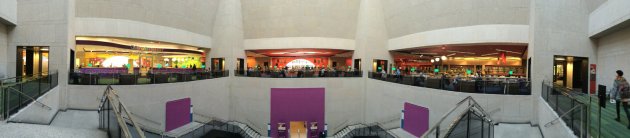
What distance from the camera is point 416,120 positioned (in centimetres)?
1470

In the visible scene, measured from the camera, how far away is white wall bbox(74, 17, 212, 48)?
43.0 ft

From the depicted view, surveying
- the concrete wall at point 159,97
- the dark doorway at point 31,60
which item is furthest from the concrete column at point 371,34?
the dark doorway at point 31,60

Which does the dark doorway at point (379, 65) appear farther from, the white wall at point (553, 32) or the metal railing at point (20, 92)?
the metal railing at point (20, 92)

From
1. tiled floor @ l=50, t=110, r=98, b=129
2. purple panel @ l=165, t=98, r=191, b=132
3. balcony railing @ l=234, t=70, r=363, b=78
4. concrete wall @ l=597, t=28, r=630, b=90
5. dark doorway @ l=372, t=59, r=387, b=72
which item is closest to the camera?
tiled floor @ l=50, t=110, r=98, b=129

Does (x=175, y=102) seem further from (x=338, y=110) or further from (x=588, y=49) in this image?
(x=588, y=49)

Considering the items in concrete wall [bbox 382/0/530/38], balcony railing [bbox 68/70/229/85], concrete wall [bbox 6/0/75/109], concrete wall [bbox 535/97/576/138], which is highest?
concrete wall [bbox 382/0/530/38]

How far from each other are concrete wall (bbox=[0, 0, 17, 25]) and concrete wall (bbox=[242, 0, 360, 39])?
12.4 m

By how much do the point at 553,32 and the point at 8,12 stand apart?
2120 cm

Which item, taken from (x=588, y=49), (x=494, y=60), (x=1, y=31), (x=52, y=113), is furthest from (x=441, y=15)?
(x=1, y=31)

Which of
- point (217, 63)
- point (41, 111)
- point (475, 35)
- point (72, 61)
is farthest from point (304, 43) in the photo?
point (41, 111)

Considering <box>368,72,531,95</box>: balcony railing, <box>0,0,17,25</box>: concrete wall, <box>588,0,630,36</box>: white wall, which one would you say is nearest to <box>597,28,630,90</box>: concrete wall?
<box>588,0,630,36</box>: white wall

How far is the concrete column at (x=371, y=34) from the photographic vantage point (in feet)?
65.5

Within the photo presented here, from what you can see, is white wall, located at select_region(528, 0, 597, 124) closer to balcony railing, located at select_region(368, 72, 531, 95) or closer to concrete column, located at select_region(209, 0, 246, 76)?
balcony railing, located at select_region(368, 72, 531, 95)

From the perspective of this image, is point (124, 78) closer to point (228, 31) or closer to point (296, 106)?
point (228, 31)
